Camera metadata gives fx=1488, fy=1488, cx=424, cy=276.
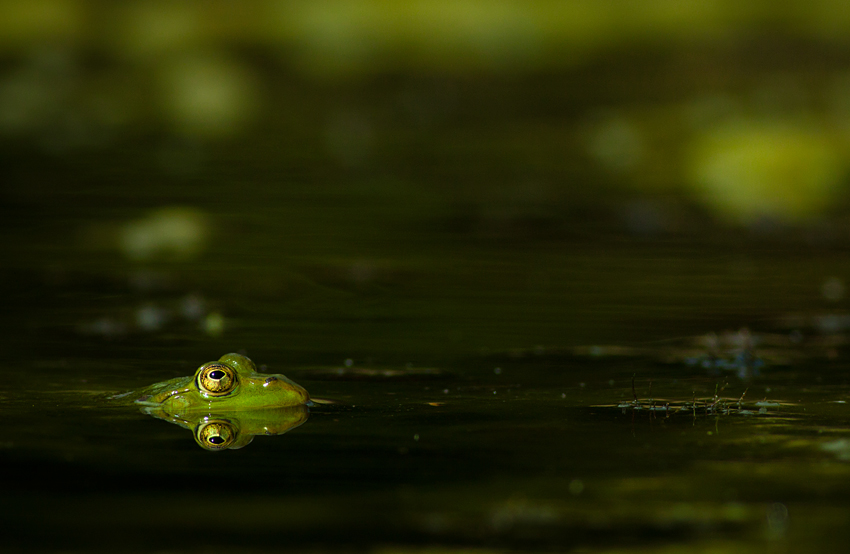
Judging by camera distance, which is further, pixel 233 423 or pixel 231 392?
pixel 231 392

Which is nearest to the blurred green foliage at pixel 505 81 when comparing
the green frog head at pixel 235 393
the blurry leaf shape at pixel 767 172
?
the blurry leaf shape at pixel 767 172

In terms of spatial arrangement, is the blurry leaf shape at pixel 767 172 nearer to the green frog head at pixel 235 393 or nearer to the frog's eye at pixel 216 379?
the green frog head at pixel 235 393

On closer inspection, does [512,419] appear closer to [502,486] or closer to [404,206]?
[502,486]

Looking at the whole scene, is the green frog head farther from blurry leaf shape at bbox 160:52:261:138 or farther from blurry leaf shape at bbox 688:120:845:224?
blurry leaf shape at bbox 160:52:261:138

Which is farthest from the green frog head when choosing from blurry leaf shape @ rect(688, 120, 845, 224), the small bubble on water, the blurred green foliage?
blurry leaf shape @ rect(688, 120, 845, 224)

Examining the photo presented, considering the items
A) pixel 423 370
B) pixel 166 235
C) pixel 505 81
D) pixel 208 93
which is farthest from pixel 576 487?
pixel 505 81

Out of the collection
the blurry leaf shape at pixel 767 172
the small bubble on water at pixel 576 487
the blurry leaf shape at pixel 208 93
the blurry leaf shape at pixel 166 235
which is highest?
the blurry leaf shape at pixel 208 93

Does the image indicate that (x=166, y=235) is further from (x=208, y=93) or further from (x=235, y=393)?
(x=208, y=93)

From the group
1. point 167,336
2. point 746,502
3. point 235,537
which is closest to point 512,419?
point 746,502
